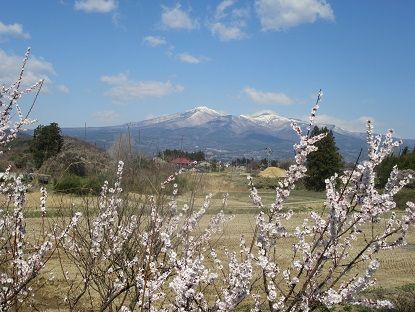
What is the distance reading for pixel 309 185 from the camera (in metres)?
57.2

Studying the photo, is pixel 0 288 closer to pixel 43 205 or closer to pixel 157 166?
pixel 43 205

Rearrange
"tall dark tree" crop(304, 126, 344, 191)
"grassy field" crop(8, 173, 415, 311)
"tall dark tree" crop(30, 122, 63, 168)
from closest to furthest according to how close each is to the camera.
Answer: "grassy field" crop(8, 173, 415, 311) → "tall dark tree" crop(30, 122, 63, 168) → "tall dark tree" crop(304, 126, 344, 191)

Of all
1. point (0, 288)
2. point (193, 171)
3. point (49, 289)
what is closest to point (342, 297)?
point (0, 288)

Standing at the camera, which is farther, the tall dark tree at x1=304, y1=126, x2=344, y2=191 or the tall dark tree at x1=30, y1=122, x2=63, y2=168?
the tall dark tree at x1=304, y1=126, x2=344, y2=191

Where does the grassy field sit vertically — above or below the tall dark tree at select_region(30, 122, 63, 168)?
below

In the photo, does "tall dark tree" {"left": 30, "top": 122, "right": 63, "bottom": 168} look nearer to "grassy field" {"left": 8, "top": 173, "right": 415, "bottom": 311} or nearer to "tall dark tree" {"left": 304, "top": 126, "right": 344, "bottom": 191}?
"grassy field" {"left": 8, "top": 173, "right": 415, "bottom": 311}

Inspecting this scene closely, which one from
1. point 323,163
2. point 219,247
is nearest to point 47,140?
point 323,163

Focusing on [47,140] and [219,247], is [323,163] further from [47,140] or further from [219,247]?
[219,247]

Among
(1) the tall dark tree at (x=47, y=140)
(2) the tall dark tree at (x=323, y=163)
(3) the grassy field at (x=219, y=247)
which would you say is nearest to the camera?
(3) the grassy field at (x=219, y=247)

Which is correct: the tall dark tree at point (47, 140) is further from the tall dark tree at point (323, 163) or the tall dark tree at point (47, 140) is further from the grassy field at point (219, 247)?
the tall dark tree at point (323, 163)

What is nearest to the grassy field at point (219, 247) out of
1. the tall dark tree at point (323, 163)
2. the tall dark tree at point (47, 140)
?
the tall dark tree at point (47, 140)

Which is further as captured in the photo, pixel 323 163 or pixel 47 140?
pixel 323 163

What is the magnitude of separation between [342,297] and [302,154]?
0.91m

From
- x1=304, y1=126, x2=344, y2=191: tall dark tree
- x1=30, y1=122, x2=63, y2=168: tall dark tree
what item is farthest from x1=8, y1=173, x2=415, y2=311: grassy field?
x1=304, y1=126, x2=344, y2=191: tall dark tree
